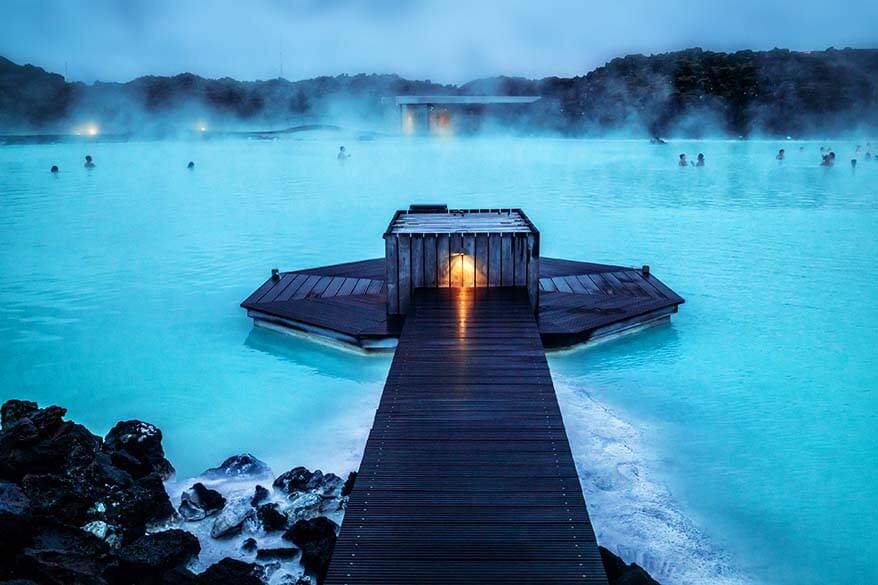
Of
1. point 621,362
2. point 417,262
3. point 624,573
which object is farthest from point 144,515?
point 621,362

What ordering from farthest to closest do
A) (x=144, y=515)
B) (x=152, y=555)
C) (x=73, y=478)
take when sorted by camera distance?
(x=144, y=515) < (x=73, y=478) < (x=152, y=555)

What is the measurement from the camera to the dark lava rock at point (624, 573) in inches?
177

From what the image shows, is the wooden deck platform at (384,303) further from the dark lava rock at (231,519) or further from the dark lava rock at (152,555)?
the dark lava rock at (152,555)

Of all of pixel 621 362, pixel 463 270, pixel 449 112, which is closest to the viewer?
pixel 463 270

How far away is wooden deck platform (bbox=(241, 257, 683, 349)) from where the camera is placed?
29.8ft

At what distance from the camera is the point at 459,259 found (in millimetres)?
A: 9188

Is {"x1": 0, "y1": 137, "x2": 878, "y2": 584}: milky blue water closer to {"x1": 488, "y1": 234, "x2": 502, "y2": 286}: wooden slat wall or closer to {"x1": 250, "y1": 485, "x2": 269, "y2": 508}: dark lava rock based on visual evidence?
{"x1": 250, "y1": 485, "x2": 269, "y2": 508}: dark lava rock

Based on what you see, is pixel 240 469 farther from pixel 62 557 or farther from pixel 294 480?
pixel 62 557

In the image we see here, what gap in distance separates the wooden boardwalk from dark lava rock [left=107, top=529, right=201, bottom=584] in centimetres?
153

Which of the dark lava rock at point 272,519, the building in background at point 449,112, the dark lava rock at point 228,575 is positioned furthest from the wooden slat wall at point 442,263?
the building in background at point 449,112

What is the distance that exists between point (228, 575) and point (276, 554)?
672 millimetres

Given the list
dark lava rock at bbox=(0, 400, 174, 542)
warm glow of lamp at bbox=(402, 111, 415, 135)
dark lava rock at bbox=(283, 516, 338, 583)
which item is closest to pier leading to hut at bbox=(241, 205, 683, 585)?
dark lava rock at bbox=(283, 516, 338, 583)

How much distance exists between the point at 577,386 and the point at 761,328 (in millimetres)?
4284

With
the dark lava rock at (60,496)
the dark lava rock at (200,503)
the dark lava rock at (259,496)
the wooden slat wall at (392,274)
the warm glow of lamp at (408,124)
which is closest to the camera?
the dark lava rock at (60,496)
